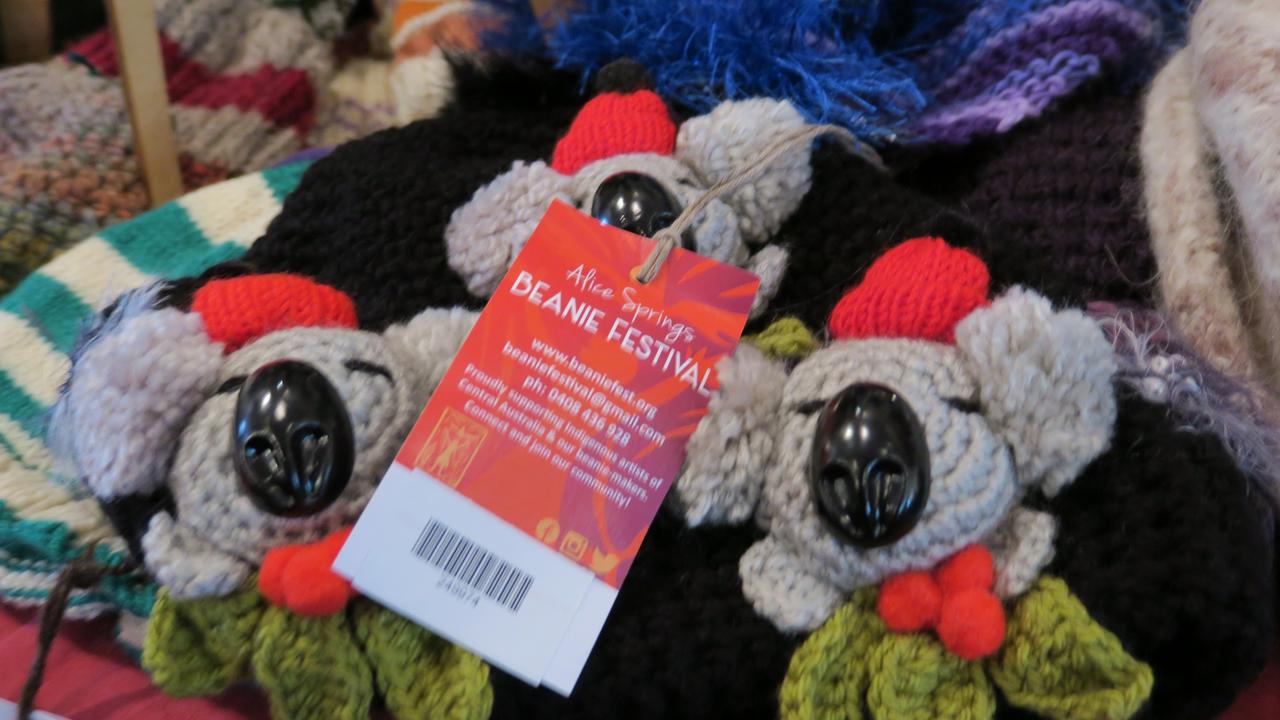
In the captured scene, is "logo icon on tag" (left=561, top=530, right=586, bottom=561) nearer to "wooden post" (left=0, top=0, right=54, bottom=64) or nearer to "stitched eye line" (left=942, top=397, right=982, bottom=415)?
"stitched eye line" (left=942, top=397, right=982, bottom=415)

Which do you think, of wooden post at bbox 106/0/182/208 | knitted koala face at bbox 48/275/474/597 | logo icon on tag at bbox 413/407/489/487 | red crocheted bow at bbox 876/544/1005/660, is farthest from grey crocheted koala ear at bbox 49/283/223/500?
wooden post at bbox 106/0/182/208

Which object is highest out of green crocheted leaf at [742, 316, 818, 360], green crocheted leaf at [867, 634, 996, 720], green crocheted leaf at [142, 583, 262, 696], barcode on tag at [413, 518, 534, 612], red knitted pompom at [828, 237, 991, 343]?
red knitted pompom at [828, 237, 991, 343]

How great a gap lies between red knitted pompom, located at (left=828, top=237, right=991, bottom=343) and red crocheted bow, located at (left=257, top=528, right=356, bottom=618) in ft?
0.92

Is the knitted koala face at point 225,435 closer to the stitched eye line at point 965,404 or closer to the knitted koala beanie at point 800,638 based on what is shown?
the knitted koala beanie at point 800,638

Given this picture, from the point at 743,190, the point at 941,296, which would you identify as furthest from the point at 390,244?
the point at 941,296

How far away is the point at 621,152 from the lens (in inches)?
23.2

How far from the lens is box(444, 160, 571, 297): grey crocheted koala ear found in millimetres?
571

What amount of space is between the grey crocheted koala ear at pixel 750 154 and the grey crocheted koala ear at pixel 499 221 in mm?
82

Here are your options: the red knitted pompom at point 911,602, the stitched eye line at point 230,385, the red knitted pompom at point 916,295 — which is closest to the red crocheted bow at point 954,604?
the red knitted pompom at point 911,602

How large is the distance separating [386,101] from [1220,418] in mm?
946

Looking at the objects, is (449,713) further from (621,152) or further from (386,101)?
(386,101)

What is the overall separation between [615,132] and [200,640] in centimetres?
36

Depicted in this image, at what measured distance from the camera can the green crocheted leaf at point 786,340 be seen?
0.54 metres

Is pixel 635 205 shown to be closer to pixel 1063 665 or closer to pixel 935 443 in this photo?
pixel 935 443
